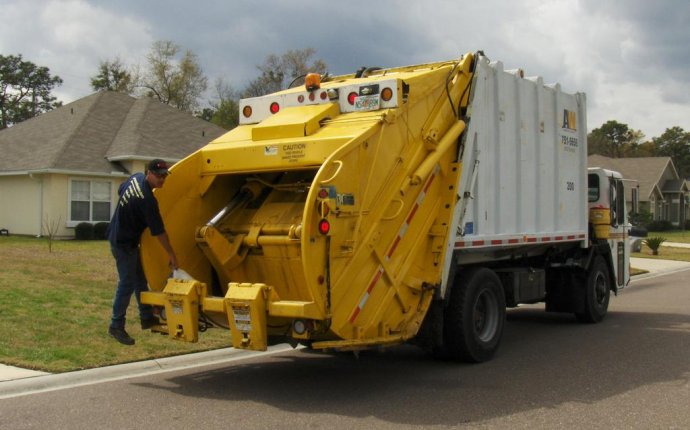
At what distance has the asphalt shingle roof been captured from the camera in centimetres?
2616

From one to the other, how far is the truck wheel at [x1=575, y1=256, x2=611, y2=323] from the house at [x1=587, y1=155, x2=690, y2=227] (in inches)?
1774

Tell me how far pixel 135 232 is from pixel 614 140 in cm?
9686

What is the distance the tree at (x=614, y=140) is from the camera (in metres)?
95.4

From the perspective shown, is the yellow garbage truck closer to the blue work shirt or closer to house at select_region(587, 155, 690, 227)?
the blue work shirt

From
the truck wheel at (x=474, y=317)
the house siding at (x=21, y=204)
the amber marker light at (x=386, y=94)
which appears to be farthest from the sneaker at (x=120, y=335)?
the house siding at (x=21, y=204)

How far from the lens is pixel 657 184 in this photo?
56.5 m

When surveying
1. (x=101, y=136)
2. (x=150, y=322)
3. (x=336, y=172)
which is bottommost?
(x=150, y=322)

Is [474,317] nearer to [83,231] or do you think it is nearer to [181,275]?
[181,275]

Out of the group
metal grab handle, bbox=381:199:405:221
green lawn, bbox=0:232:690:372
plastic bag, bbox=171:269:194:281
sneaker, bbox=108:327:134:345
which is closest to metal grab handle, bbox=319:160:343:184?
metal grab handle, bbox=381:199:405:221

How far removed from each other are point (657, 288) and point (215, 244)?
45.1 ft

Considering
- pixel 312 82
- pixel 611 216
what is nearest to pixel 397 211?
pixel 312 82

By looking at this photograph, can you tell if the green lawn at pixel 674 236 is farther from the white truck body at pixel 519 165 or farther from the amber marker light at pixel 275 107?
the amber marker light at pixel 275 107

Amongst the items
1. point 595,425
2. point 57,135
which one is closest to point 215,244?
point 595,425

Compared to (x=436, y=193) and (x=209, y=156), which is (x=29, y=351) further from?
(x=436, y=193)
